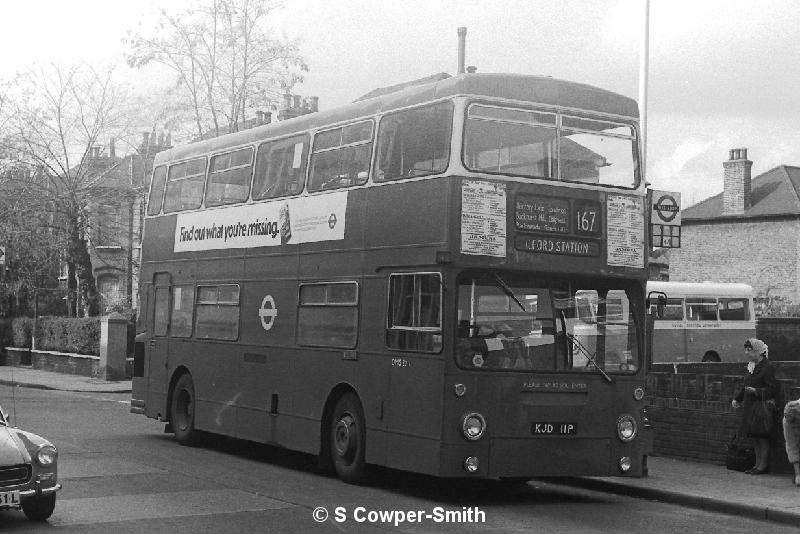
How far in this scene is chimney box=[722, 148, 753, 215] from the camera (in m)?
57.1

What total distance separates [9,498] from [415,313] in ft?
15.5

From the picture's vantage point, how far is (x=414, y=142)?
12.8 meters

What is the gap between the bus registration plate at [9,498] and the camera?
9406mm

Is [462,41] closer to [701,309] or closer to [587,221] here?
[701,309]

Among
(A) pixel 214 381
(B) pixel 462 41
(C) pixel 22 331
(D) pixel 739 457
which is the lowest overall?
(D) pixel 739 457

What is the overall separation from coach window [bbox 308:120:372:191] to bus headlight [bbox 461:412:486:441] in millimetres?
3212

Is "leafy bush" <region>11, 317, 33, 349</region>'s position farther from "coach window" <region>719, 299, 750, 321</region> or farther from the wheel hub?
the wheel hub

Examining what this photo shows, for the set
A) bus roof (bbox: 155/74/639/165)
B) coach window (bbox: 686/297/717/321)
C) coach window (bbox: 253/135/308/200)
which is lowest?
coach window (bbox: 686/297/717/321)

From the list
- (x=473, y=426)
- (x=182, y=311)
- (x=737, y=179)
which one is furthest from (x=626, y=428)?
(x=737, y=179)

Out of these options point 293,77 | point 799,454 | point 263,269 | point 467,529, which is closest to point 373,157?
point 263,269

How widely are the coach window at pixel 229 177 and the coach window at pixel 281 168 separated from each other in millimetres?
287

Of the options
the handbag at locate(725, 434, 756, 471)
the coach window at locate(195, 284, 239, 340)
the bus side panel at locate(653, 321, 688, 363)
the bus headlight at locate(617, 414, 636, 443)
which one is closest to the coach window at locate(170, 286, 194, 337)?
the coach window at locate(195, 284, 239, 340)

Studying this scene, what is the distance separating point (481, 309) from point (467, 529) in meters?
2.56

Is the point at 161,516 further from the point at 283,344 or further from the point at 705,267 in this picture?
the point at 705,267
